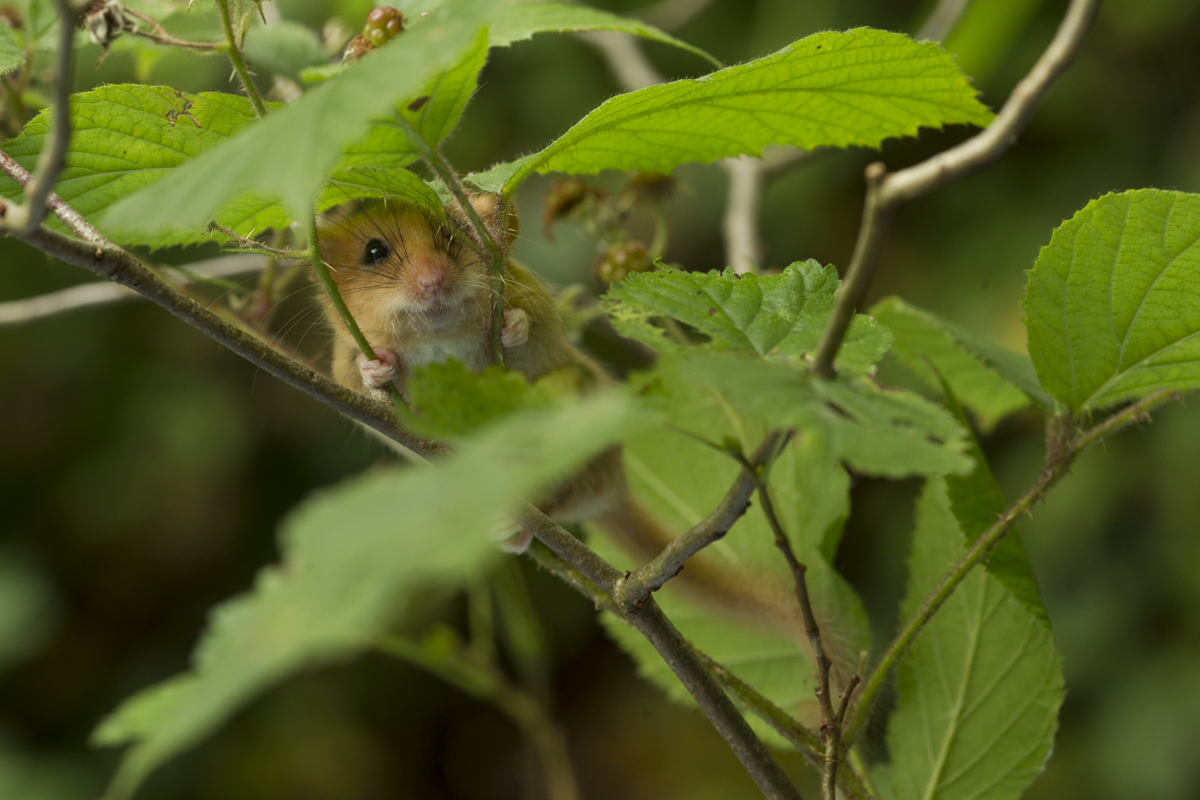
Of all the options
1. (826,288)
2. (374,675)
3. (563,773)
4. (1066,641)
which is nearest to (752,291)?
(826,288)

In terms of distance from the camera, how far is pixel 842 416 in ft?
1.89

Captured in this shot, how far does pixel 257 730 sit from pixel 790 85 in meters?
3.03

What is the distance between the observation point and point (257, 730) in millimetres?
3176

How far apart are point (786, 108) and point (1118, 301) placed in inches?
15.0

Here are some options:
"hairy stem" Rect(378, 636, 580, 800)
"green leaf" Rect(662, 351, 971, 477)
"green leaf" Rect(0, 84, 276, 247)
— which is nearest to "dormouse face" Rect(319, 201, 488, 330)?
"green leaf" Rect(0, 84, 276, 247)

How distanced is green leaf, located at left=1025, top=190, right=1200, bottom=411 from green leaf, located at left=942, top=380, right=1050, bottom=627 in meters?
0.11

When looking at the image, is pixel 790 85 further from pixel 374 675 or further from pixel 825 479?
pixel 374 675

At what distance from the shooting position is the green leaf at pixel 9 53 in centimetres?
101

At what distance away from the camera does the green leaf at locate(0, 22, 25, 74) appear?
1.01 metres

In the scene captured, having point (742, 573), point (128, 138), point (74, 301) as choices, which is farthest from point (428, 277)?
point (74, 301)

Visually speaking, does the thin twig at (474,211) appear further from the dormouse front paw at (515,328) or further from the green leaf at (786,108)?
the dormouse front paw at (515,328)

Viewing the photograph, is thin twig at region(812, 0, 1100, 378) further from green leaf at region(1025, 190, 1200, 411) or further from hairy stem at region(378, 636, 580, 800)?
hairy stem at region(378, 636, 580, 800)

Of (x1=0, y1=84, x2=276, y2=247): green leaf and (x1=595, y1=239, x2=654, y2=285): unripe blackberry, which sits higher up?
(x1=0, y1=84, x2=276, y2=247): green leaf

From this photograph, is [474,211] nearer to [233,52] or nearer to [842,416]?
[233,52]
